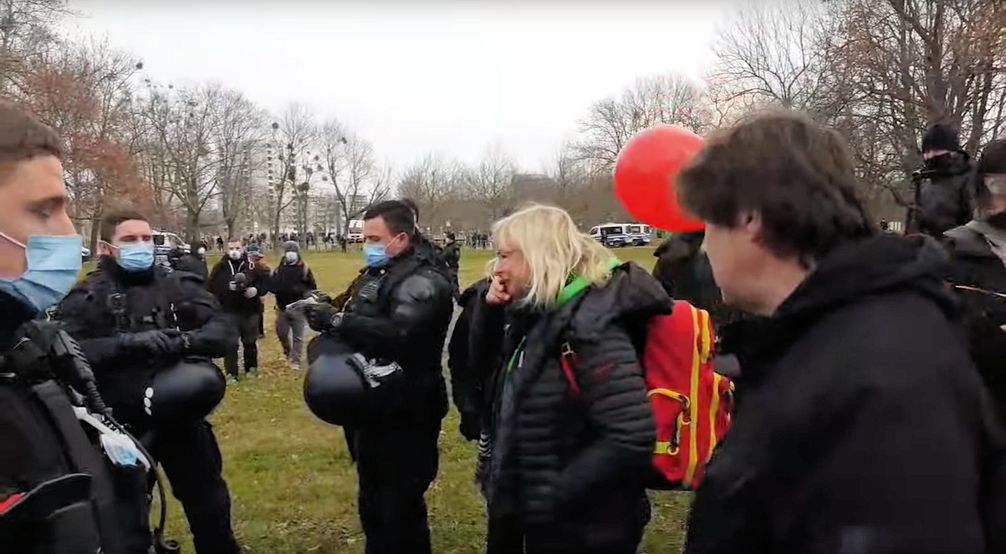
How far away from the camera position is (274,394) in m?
9.73

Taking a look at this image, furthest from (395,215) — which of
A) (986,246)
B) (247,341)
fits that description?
(247,341)

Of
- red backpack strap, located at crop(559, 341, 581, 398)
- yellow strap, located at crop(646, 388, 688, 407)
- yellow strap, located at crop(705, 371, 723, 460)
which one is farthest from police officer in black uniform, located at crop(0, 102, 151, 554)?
yellow strap, located at crop(705, 371, 723, 460)

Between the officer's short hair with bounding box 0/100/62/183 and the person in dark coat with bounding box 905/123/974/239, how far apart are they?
4.22m

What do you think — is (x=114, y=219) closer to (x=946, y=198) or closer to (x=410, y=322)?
(x=410, y=322)

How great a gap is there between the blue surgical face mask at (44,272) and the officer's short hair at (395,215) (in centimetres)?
220

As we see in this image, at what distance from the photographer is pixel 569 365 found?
2.64 m

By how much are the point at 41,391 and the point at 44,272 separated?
0.30m

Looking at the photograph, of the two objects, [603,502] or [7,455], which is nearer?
[7,455]

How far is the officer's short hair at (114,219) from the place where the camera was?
4410 millimetres

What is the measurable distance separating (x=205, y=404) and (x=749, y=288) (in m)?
3.16

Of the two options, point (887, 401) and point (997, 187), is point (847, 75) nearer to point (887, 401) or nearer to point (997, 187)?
point (997, 187)

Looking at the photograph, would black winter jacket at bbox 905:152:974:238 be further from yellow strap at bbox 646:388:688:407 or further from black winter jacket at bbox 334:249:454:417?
black winter jacket at bbox 334:249:454:417

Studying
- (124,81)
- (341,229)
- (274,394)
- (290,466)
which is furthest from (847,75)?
(341,229)

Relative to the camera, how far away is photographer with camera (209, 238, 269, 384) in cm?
1062
